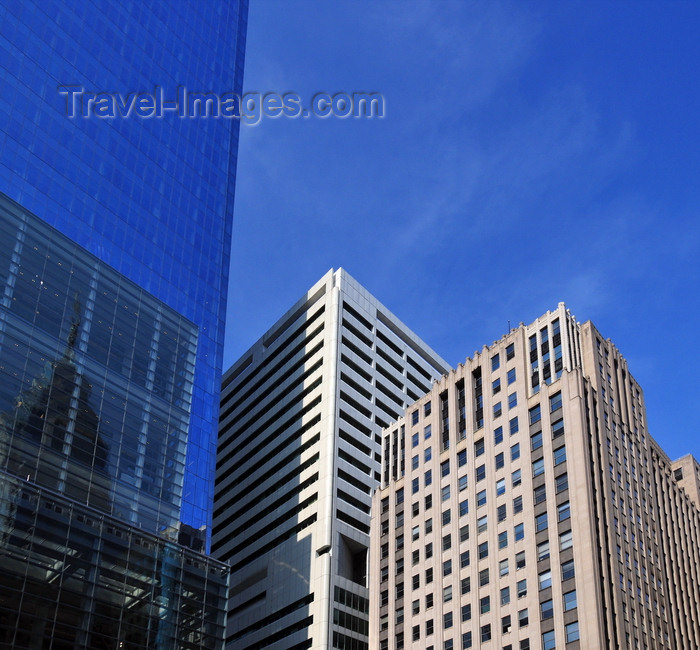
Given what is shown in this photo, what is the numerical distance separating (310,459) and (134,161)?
1852 inches

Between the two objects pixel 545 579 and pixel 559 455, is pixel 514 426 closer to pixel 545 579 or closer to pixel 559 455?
pixel 559 455

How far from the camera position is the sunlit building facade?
87812mm

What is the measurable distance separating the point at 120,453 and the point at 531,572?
140 ft

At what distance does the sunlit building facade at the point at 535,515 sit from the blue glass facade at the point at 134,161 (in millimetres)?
25622

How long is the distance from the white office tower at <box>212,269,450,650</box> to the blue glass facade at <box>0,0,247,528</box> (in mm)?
23209

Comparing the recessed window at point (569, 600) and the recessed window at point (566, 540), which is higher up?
the recessed window at point (566, 540)

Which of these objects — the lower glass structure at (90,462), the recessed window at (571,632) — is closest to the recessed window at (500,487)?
the recessed window at (571,632)

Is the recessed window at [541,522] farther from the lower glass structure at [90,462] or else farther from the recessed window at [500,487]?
the lower glass structure at [90,462]

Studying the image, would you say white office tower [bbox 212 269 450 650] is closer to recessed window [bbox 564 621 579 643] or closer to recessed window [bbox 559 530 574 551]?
recessed window [bbox 559 530 574 551]

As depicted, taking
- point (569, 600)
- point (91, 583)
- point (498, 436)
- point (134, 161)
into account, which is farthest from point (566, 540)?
point (134, 161)

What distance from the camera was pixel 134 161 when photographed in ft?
376

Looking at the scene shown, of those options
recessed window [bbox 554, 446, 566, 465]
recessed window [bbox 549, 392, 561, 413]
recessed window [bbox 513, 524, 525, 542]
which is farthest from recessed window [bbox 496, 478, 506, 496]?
recessed window [bbox 549, 392, 561, 413]

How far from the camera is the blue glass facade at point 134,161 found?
101 m

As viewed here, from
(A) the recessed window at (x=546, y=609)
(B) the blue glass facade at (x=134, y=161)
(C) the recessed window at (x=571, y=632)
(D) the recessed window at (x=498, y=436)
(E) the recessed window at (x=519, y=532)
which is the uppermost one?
(B) the blue glass facade at (x=134, y=161)
